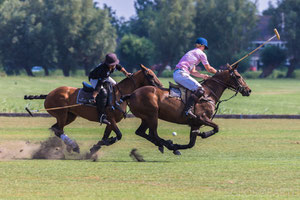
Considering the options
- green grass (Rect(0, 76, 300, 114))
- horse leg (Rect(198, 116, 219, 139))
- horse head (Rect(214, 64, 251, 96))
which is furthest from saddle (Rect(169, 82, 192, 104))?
green grass (Rect(0, 76, 300, 114))

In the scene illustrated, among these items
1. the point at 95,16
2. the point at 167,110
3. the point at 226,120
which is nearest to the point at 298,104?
the point at 226,120

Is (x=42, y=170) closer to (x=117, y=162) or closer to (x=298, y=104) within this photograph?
(x=117, y=162)

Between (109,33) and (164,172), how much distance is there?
8182 centimetres

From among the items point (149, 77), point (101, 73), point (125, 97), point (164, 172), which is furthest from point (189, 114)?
point (164, 172)

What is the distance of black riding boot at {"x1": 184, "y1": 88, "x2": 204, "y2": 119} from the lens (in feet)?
43.4

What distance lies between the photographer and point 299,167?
12.0 m

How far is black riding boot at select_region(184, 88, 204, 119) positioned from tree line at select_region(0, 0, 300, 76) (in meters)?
72.8

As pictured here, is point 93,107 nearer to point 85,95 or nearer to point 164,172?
point 85,95

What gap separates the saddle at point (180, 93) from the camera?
13.4 m

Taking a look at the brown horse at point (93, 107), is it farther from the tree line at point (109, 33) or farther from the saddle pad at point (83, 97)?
the tree line at point (109, 33)

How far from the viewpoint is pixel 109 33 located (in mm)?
92188

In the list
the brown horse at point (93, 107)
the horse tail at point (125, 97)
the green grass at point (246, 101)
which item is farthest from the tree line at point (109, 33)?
the horse tail at point (125, 97)

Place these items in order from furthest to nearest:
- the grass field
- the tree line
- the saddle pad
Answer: the tree line, the saddle pad, the grass field

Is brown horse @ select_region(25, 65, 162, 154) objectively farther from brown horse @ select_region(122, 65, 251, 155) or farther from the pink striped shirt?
the pink striped shirt
